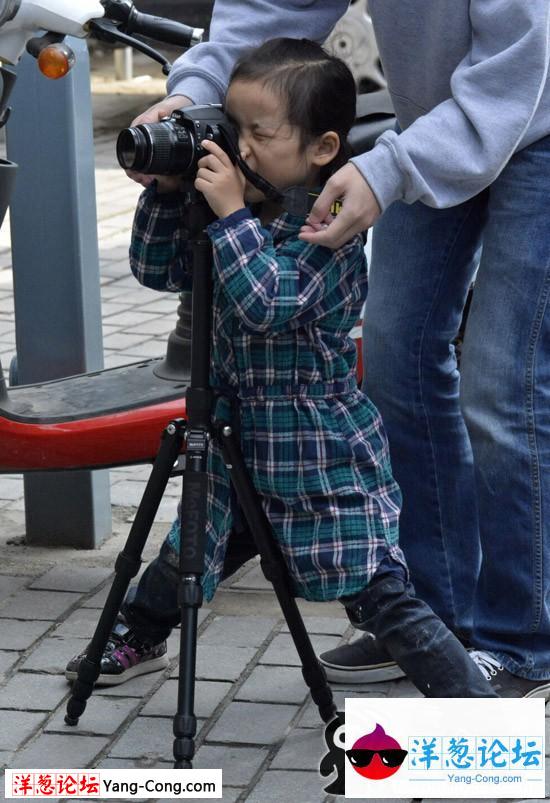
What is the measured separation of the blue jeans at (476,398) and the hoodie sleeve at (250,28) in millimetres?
381

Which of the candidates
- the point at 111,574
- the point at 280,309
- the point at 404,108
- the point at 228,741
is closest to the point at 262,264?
the point at 280,309

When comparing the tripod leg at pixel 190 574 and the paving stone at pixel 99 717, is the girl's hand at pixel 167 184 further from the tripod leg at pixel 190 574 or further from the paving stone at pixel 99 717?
the paving stone at pixel 99 717

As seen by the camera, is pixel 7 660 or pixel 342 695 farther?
pixel 7 660

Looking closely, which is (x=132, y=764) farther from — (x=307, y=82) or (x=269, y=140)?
(x=307, y=82)

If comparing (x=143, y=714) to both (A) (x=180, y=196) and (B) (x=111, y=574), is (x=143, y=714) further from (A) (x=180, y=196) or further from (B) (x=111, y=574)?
(A) (x=180, y=196)

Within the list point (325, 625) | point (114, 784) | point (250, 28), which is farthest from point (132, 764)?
point (250, 28)

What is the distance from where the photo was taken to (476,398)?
8.61 feet

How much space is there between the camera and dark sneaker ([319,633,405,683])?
2863 mm

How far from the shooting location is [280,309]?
7.48 feet

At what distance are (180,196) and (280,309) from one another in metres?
0.33

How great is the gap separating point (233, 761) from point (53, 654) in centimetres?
62

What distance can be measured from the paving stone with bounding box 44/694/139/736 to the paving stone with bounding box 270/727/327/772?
318 mm

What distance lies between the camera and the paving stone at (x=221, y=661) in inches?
114

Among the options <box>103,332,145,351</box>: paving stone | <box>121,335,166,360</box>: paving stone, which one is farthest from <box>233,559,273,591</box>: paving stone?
<box>103,332,145,351</box>: paving stone
